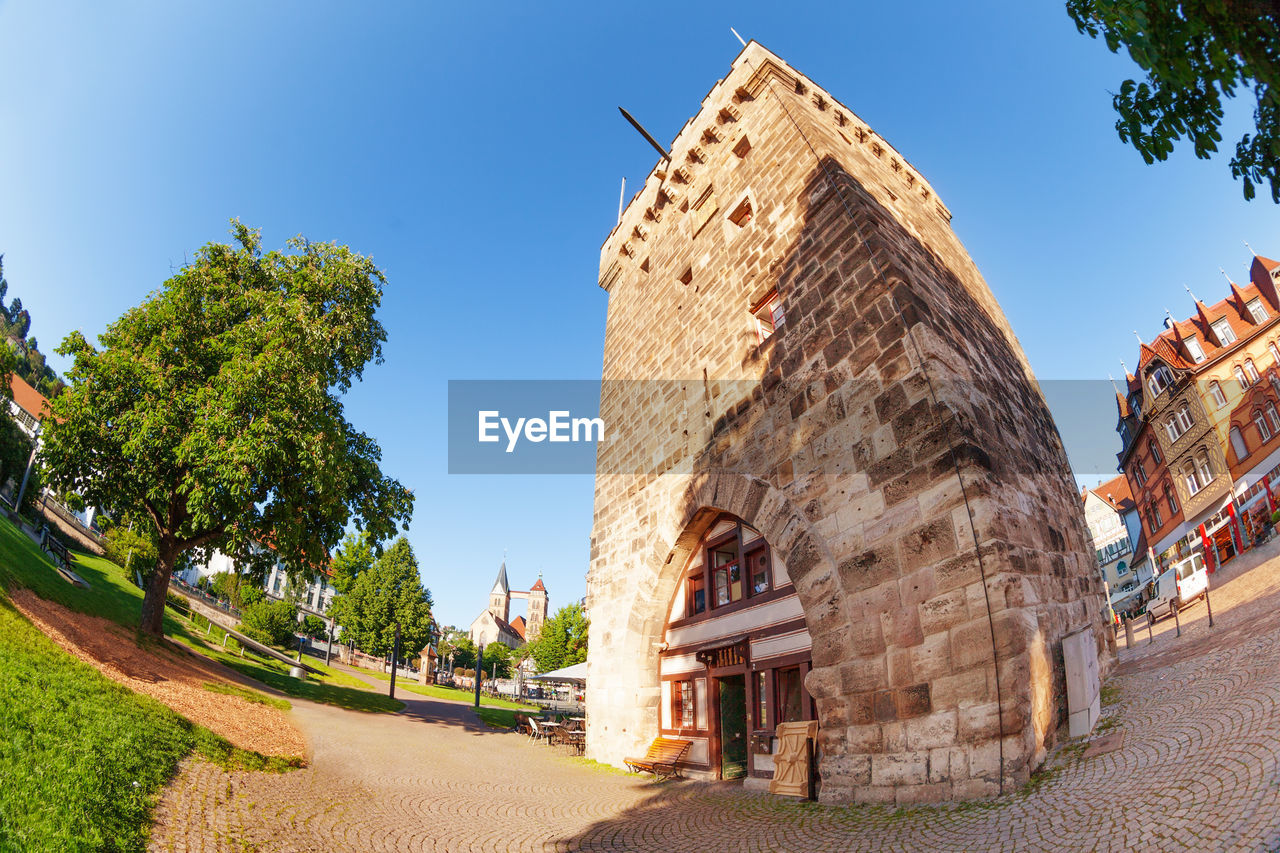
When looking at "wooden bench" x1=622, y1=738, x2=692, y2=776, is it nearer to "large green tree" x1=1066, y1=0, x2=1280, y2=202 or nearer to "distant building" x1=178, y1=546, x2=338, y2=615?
"large green tree" x1=1066, y1=0, x2=1280, y2=202

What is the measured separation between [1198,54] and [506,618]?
123 metres

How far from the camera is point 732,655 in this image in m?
9.89

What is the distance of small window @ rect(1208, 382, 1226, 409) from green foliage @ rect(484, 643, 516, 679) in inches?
2719

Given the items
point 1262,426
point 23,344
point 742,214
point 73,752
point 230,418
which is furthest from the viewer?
point 23,344

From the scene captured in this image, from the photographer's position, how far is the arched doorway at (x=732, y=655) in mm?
8898

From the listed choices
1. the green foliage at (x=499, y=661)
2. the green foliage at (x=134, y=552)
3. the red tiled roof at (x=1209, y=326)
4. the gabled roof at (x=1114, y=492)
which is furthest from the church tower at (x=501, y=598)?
the red tiled roof at (x=1209, y=326)

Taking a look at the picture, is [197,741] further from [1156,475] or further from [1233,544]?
[1156,475]

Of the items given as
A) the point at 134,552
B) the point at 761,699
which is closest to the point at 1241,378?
the point at 761,699

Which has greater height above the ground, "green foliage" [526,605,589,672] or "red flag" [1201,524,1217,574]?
Answer: "red flag" [1201,524,1217,574]

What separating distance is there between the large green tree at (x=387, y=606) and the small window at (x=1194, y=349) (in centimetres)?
5115

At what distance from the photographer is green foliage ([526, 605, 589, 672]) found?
4275 cm

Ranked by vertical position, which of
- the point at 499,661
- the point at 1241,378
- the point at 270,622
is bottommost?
the point at 499,661

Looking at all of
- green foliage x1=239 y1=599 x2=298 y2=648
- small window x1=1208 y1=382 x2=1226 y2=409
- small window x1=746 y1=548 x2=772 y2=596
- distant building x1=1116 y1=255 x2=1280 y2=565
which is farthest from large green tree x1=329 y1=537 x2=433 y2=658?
small window x1=1208 y1=382 x2=1226 y2=409

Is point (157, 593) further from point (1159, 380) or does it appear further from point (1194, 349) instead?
point (1159, 380)
